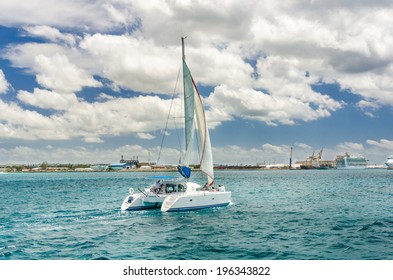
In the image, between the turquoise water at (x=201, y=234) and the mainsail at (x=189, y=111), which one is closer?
the turquoise water at (x=201, y=234)

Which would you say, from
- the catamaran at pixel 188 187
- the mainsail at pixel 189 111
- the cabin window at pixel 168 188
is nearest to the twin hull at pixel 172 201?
the catamaran at pixel 188 187

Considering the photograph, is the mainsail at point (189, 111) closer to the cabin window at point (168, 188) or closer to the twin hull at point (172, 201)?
the cabin window at point (168, 188)

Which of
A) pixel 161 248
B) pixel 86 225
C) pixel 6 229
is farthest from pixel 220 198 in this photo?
pixel 6 229

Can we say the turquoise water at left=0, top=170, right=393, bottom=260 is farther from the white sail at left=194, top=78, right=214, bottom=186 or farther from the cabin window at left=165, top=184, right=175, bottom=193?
the white sail at left=194, top=78, right=214, bottom=186

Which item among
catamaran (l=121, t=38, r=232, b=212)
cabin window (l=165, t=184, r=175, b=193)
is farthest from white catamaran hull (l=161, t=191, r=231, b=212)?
cabin window (l=165, t=184, r=175, b=193)

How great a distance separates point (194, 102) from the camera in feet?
110

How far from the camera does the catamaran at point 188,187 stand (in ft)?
100

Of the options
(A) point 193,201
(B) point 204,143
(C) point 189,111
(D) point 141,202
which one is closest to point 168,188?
(D) point 141,202

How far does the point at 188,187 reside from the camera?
32.3 meters

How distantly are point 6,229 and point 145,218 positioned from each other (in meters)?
8.98

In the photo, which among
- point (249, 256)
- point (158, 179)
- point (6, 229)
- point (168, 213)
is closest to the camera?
point (249, 256)

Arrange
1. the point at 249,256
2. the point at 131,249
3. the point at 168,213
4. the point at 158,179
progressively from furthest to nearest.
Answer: the point at 158,179 < the point at 168,213 < the point at 131,249 < the point at 249,256

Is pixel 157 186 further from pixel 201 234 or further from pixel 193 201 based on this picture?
pixel 201 234
